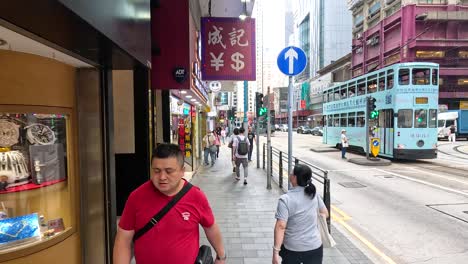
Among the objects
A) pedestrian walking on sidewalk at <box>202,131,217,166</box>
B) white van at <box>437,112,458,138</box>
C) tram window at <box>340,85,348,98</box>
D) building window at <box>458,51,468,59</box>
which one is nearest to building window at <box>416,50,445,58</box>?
building window at <box>458,51,468,59</box>

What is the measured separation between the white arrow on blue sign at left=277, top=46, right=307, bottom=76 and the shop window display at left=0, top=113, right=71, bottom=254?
375 centimetres

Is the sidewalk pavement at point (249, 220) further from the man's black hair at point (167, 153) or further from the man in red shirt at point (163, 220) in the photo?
the man's black hair at point (167, 153)

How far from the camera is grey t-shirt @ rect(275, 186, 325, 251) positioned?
3.07 metres

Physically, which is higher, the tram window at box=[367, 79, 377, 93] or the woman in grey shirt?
the tram window at box=[367, 79, 377, 93]

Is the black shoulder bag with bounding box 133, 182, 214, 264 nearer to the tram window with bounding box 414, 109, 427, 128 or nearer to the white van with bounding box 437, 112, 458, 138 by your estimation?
the tram window with bounding box 414, 109, 427, 128

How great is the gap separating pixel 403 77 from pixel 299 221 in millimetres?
13927

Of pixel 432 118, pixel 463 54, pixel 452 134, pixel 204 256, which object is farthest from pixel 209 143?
pixel 463 54

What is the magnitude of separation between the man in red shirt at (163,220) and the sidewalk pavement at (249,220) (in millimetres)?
2593

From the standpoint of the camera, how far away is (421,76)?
14.7m

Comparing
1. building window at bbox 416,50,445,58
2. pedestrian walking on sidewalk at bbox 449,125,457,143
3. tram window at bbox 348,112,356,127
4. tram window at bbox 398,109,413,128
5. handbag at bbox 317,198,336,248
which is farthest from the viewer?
building window at bbox 416,50,445,58

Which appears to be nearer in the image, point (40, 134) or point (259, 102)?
point (40, 134)

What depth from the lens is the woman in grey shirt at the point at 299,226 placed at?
10.1 ft

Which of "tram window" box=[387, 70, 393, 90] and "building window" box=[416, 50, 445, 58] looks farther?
"building window" box=[416, 50, 445, 58]

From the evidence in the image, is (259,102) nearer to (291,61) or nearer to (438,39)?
(291,61)
